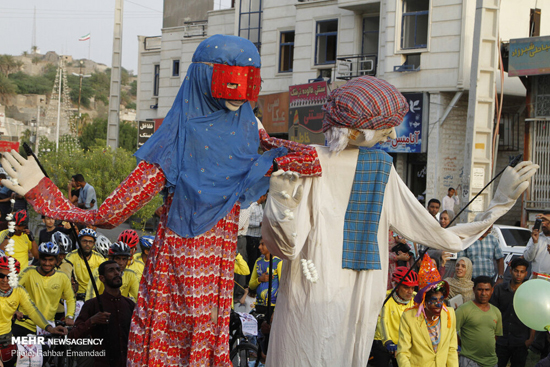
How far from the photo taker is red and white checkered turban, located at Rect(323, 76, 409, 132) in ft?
11.3

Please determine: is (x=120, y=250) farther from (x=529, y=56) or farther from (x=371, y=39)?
(x=371, y=39)

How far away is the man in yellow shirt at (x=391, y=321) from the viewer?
21.0 feet

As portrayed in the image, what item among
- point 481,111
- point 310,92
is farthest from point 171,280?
point 310,92

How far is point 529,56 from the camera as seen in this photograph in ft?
51.0

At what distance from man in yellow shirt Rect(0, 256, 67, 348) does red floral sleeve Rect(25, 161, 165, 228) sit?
9.71ft

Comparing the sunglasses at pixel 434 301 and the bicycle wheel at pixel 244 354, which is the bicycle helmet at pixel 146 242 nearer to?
the bicycle wheel at pixel 244 354

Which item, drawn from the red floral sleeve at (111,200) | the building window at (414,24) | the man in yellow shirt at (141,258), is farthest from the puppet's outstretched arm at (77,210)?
the building window at (414,24)

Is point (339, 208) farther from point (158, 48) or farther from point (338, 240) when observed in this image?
point (158, 48)

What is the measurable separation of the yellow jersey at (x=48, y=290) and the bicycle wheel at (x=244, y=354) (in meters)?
1.68

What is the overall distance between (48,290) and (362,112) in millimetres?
4510

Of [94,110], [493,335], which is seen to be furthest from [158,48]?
[94,110]

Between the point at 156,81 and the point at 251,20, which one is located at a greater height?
the point at 251,20

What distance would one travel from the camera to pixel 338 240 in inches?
140

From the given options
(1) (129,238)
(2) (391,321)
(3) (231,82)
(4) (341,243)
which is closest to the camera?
(3) (231,82)
